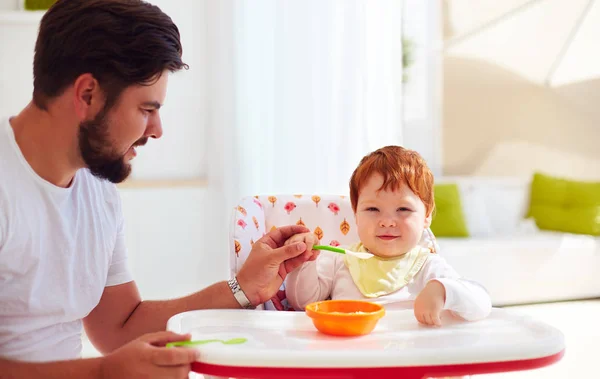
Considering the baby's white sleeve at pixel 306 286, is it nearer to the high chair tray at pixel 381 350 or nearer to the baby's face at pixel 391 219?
the baby's face at pixel 391 219

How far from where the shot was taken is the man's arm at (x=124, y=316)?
1.49 m

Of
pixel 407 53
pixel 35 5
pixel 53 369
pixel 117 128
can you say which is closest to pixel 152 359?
pixel 53 369

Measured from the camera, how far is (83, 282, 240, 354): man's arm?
1.49 meters

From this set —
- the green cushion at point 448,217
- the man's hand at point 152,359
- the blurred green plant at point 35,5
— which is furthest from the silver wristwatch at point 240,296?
the green cushion at point 448,217

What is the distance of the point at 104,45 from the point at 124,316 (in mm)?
619

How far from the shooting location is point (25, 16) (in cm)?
307

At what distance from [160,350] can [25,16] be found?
2.55m

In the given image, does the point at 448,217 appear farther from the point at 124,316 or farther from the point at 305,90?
the point at 124,316

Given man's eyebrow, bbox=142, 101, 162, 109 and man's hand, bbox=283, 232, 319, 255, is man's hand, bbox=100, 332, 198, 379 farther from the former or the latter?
man's eyebrow, bbox=142, 101, 162, 109

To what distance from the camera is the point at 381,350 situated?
0.99m

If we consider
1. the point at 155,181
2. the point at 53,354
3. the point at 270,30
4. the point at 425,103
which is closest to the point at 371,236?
the point at 53,354

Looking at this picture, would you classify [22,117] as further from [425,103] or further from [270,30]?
[425,103]

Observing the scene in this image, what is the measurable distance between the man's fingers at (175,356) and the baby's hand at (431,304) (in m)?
0.43

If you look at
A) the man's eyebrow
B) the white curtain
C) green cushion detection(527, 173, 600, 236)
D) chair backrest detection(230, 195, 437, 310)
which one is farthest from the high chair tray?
green cushion detection(527, 173, 600, 236)
